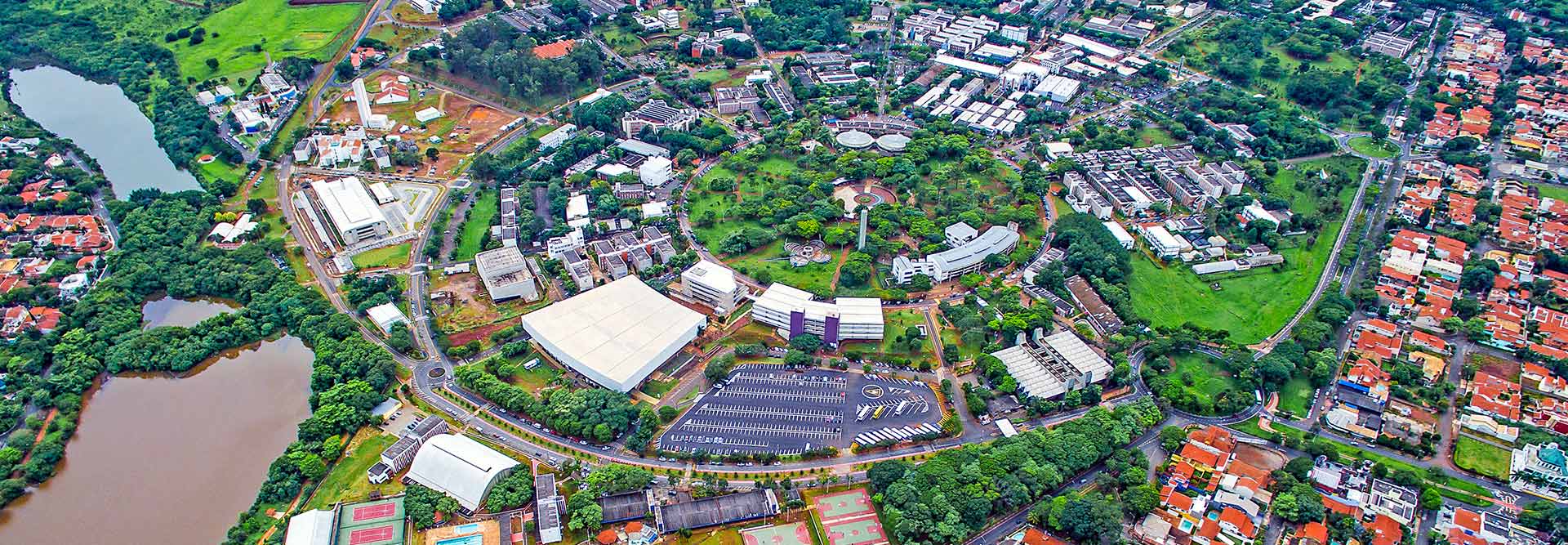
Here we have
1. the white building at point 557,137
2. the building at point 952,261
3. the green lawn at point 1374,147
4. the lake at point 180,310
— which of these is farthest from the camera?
the white building at point 557,137

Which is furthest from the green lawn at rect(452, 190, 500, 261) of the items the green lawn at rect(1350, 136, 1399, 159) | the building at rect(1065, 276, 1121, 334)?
the green lawn at rect(1350, 136, 1399, 159)

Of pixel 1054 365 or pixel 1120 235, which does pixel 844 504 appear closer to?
pixel 1054 365

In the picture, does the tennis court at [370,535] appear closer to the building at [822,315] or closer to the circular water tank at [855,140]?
the building at [822,315]

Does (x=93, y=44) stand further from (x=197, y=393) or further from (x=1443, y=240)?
(x=1443, y=240)

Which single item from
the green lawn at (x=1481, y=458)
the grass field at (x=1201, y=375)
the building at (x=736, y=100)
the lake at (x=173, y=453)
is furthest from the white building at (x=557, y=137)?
the green lawn at (x=1481, y=458)

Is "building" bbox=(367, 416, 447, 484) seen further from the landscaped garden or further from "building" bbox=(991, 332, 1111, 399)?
"building" bbox=(991, 332, 1111, 399)
